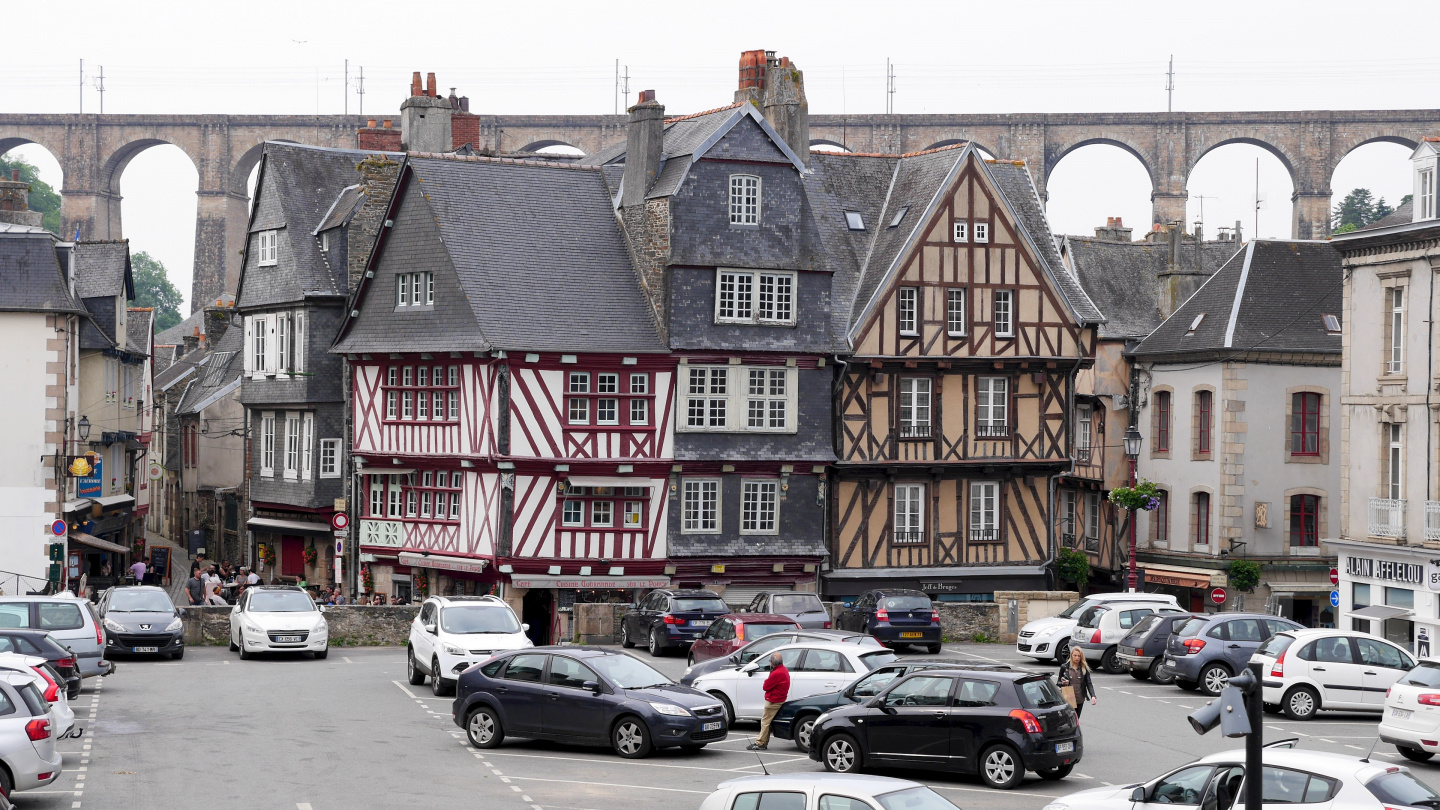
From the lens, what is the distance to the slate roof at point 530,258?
37750 millimetres

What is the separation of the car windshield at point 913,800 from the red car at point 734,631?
14.3 meters

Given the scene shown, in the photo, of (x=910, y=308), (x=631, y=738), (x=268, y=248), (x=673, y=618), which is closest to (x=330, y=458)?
(x=268, y=248)

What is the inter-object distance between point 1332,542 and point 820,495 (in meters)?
11.7

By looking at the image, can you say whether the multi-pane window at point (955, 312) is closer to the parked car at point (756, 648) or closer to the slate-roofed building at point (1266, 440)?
the slate-roofed building at point (1266, 440)

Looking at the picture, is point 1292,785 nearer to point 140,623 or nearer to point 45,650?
point 45,650

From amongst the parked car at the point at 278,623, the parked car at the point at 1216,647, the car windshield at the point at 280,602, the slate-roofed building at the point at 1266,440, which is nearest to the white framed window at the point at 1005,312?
the slate-roofed building at the point at 1266,440

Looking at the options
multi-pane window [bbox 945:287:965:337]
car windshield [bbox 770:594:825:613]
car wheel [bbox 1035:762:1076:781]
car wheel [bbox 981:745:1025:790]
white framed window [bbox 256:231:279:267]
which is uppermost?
white framed window [bbox 256:231:279:267]

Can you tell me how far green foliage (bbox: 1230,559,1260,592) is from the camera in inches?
1790

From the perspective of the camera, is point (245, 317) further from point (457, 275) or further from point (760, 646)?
point (760, 646)

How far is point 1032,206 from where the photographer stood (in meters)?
44.9

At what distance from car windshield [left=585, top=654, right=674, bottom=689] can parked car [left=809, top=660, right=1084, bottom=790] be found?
257cm

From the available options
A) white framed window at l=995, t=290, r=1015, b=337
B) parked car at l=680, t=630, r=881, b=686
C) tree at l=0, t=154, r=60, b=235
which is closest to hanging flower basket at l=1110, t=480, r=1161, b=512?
white framed window at l=995, t=290, r=1015, b=337

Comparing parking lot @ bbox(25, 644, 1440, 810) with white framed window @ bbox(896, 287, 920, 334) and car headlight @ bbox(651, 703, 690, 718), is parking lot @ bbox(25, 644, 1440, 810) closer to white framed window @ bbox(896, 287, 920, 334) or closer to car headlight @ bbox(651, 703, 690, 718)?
car headlight @ bbox(651, 703, 690, 718)

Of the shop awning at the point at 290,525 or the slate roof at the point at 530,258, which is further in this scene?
the shop awning at the point at 290,525
